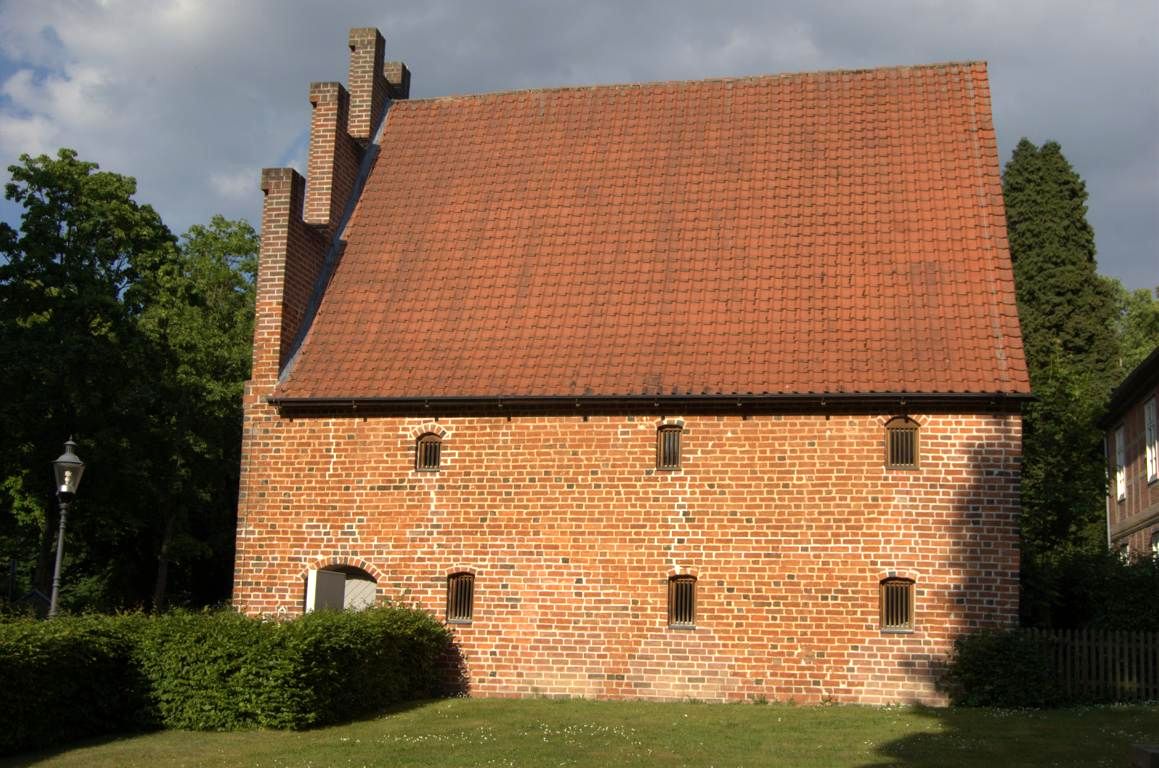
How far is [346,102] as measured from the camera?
22.9 metres

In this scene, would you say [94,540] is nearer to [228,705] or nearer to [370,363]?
[370,363]

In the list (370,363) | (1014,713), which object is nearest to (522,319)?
(370,363)

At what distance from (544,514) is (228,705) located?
559 centimetres

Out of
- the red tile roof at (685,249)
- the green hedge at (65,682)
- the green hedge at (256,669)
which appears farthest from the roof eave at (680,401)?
the green hedge at (65,682)

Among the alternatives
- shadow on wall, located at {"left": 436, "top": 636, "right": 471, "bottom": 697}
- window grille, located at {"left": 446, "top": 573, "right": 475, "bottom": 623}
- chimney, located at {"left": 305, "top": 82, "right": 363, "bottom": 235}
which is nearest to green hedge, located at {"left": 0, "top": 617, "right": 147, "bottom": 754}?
shadow on wall, located at {"left": 436, "top": 636, "right": 471, "bottom": 697}

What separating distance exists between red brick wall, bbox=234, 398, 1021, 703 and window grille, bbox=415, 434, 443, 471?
0.39 ft

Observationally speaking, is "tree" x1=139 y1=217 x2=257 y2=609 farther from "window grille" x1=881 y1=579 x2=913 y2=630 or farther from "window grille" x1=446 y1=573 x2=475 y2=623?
"window grille" x1=881 y1=579 x2=913 y2=630

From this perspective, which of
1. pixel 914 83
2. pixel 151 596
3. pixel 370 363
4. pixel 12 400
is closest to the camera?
pixel 370 363

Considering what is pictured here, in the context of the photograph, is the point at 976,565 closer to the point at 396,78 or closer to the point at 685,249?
the point at 685,249

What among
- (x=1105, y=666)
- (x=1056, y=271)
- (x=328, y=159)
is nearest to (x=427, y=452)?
(x=328, y=159)

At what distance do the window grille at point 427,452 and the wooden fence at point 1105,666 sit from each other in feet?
30.0

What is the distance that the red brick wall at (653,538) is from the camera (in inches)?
688

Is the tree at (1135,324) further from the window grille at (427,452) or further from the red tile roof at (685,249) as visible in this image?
the window grille at (427,452)

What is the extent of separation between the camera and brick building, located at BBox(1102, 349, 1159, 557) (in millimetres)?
27203
